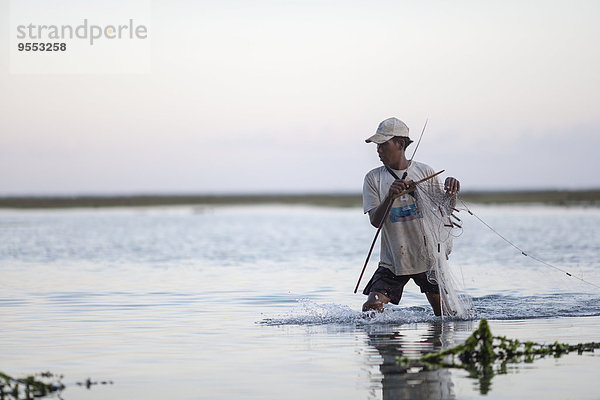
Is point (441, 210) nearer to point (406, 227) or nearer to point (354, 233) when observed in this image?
point (406, 227)

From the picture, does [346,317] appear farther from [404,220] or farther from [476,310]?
[476,310]

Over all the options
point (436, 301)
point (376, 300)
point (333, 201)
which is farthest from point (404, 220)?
point (333, 201)

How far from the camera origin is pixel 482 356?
6926 millimetres

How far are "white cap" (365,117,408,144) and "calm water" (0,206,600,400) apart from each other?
173cm

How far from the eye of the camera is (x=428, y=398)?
579cm

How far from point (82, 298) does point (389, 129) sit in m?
5.61

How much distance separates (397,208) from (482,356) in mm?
2017

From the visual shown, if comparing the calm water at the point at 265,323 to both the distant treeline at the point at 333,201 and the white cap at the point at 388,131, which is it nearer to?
the white cap at the point at 388,131

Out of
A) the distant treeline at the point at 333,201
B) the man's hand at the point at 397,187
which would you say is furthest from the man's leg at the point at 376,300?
the distant treeline at the point at 333,201

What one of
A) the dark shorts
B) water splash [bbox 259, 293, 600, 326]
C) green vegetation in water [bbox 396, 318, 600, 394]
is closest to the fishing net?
the dark shorts

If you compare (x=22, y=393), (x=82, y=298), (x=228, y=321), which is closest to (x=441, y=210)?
(x=228, y=321)

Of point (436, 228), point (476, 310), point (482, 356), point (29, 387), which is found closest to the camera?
point (29, 387)

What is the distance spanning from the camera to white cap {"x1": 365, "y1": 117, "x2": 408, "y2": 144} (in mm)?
8414

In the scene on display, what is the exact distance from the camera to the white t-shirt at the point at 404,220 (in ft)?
28.1
